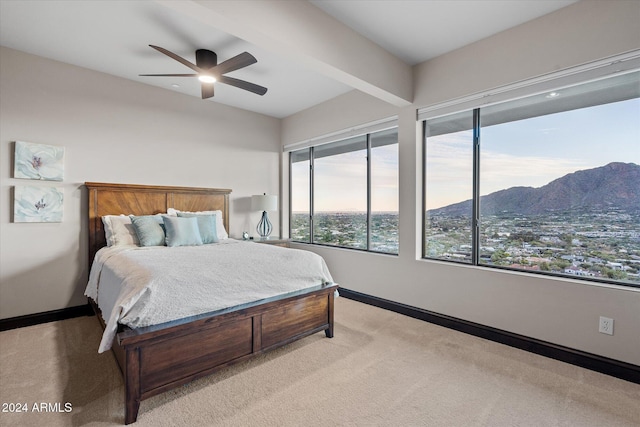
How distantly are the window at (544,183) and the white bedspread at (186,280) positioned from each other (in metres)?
1.66

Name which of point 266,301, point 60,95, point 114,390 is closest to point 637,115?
point 266,301

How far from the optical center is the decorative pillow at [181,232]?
3.34 m

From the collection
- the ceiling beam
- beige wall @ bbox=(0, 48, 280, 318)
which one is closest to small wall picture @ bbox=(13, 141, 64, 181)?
beige wall @ bbox=(0, 48, 280, 318)

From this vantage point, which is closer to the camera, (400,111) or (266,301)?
(266,301)

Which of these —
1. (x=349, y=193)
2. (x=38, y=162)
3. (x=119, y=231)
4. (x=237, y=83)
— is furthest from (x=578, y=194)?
(x=38, y=162)

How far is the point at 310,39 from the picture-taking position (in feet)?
7.79

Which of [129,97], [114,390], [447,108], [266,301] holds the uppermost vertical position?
[129,97]

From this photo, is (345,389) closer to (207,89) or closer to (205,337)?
(205,337)

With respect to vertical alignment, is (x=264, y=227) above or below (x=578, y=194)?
below

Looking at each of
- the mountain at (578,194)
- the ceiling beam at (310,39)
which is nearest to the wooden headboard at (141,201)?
the ceiling beam at (310,39)

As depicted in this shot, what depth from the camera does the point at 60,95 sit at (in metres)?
3.35

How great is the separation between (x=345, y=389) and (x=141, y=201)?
335 centimetres

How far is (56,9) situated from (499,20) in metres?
3.71

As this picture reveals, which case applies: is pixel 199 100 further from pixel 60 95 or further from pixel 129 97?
pixel 60 95
